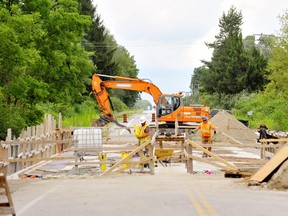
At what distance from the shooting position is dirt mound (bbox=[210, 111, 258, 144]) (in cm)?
4978

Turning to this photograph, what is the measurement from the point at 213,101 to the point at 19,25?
74.9 metres

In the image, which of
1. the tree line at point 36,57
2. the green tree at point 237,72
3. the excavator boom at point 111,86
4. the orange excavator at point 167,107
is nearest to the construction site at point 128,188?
the tree line at point 36,57

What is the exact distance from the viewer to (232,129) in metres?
51.9

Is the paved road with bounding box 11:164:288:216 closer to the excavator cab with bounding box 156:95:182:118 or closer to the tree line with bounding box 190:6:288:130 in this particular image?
the excavator cab with bounding box 156:95:182:118

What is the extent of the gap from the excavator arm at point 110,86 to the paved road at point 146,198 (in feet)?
82.0

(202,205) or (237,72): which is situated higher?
(237,72)

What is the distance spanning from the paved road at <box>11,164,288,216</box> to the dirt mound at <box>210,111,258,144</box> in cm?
2900

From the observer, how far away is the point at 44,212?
13266mm

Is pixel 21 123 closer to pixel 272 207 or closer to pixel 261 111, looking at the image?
pixel 272 207

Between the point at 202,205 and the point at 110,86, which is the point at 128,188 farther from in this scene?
the point at 110,86

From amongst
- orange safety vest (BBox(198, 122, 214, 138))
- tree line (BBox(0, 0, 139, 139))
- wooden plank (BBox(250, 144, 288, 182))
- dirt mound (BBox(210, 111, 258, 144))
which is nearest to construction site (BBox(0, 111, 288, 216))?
wooden plank (BBox(250, 144, 288, 182))

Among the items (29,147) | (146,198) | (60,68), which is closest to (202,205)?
(146,198)

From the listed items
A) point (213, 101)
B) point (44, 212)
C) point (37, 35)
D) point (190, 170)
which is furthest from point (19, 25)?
point (213, 101)

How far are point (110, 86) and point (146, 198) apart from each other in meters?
31.6
